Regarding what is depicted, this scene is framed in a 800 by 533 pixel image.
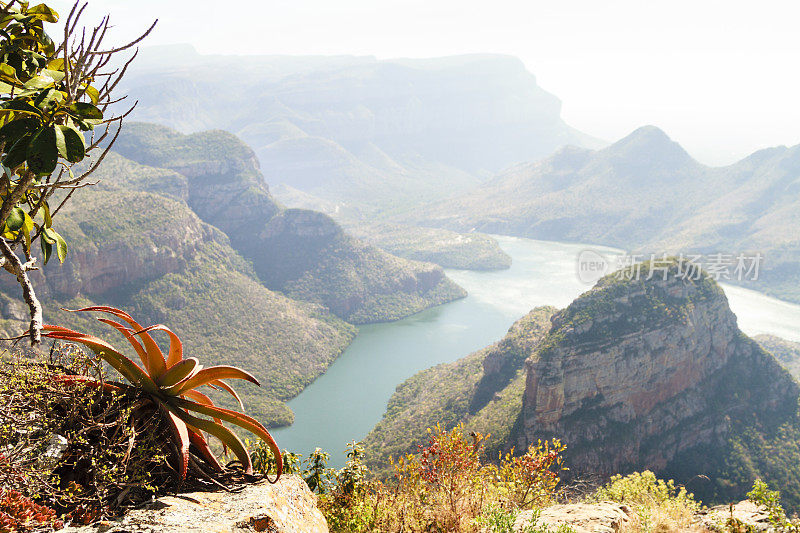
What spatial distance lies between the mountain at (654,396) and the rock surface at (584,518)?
2764 centimetres

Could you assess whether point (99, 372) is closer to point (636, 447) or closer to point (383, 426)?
point (636, 447)

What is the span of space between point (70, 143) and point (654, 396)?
39505 mm

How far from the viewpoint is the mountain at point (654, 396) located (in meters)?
31.8

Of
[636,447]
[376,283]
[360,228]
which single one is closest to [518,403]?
[636,447]

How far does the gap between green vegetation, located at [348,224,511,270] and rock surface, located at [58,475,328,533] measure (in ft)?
365

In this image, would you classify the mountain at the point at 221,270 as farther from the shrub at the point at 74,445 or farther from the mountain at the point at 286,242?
the shrub at the point at 74,445

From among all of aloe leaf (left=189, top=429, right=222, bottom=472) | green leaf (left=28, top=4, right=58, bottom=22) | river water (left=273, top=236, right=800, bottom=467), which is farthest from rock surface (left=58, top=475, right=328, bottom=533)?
river water (left=273, top=236, right=800, bottom=467)

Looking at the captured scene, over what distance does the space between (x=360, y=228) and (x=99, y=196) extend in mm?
92368

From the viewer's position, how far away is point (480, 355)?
5025 centimetres

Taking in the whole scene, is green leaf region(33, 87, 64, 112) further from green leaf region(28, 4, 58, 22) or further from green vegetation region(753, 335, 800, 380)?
green vegetation region(753, 335, 800, 380)

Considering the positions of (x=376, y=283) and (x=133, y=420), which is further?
(x=376, y=283)

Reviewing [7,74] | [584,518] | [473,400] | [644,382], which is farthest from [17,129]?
[473,400]

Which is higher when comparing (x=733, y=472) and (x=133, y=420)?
(x=133, y=420)

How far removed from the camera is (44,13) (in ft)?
7.26
